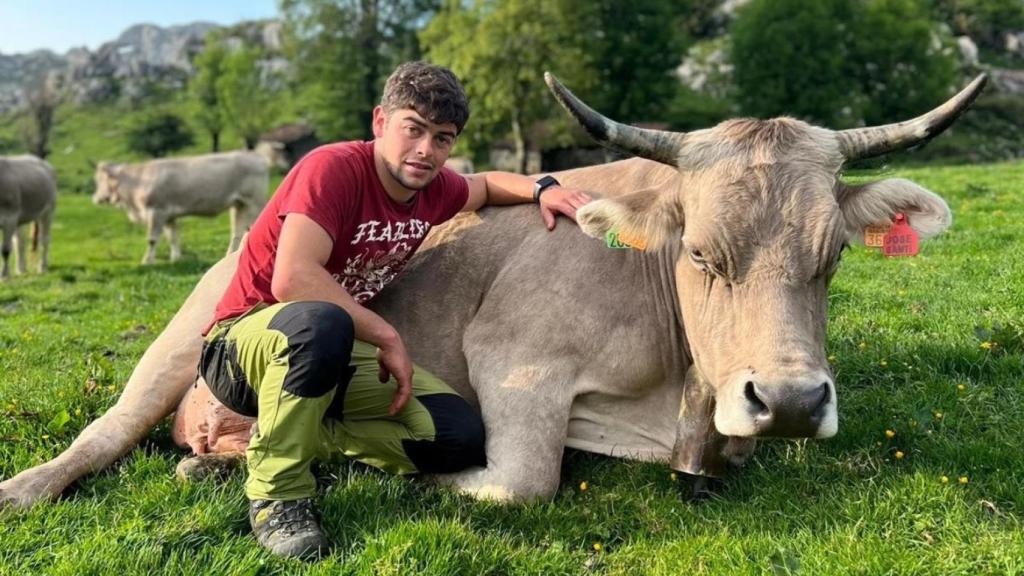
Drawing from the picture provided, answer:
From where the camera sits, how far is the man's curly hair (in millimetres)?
4230

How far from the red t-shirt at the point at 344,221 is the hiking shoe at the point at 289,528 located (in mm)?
1162

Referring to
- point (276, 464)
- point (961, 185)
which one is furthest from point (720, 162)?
point (961, 185)

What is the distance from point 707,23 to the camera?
80.6 metres

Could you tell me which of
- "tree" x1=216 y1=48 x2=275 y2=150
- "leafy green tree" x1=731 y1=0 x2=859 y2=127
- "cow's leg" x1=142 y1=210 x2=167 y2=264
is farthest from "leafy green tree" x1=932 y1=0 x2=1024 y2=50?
"cow's leg" x1=142 y1=210 x2=167 y2=264

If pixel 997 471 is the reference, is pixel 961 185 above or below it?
below

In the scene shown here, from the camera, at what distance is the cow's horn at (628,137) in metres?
4.02

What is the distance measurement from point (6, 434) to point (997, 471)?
5563 millimetres

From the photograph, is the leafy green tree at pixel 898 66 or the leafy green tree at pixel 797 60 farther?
the leafy green tree at pixel 898 66

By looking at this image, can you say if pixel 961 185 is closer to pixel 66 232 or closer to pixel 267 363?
pixel 267 363

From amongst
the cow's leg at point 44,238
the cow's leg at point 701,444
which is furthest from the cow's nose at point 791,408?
the cow's leg at point 44,238

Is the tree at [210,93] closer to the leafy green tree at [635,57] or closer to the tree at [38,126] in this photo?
the tree at [38,126]

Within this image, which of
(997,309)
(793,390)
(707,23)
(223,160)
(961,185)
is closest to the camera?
(793,390)

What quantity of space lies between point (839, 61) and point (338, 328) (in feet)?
173

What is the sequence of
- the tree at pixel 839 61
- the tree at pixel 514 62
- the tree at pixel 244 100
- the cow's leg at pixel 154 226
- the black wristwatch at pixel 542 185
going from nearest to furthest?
the black wristwatch at pixel 542 185, the cow's leg at pixel 154 226, the tree at pixel 514 62, the tree at pixel 839 61, the tree at pixel 244 100
